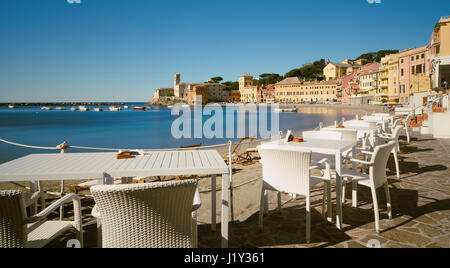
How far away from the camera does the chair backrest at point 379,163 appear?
287 centimetres

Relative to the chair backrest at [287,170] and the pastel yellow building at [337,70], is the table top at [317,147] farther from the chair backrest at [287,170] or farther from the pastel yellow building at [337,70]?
the pastel yellow building at [337,70]

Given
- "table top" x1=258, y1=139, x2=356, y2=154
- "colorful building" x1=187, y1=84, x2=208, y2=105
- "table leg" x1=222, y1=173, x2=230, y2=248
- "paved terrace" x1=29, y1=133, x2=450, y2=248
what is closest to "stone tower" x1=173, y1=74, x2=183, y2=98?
"colorful building" x1=187, y1=84, x2=208, y2=105

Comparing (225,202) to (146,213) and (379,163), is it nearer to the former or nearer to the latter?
(146,213)

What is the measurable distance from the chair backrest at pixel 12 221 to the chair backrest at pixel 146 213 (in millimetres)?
409

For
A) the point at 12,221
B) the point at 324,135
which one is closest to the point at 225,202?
the point at 12,221

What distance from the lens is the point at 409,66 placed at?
145 feet

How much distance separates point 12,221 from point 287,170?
7.23ft

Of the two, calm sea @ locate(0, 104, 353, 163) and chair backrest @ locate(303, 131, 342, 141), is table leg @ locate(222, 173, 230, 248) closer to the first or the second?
chair backrest @ locate(303, 131, 342, 141)

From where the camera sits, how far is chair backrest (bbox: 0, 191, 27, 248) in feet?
4.87

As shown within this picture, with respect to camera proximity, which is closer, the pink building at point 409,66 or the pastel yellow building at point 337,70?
the pink building at point 409,66

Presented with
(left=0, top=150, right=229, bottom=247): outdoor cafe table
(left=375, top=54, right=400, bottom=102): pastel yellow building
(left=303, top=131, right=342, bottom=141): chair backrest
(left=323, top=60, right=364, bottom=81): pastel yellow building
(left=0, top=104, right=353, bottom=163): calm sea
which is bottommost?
(left=0, top=104, right=353, bottom=163): calm sea

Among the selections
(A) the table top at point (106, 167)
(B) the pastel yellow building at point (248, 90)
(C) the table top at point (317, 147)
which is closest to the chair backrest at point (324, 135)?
(C) the table top at point (317, 147)

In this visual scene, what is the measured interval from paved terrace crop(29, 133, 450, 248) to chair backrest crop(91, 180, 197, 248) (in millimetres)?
1154
